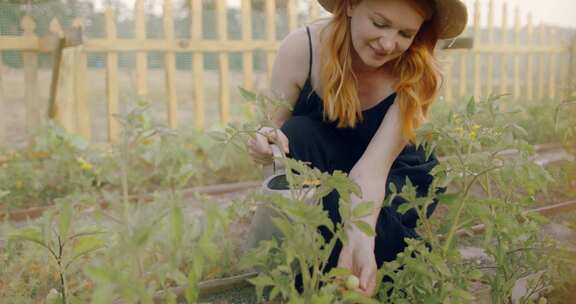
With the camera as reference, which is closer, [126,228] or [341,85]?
[126,228]

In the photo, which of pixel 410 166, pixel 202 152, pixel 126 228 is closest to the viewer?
pixel 126 228

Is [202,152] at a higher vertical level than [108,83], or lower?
lower

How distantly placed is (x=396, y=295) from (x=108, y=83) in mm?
4032

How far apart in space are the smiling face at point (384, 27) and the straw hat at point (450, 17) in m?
0.09

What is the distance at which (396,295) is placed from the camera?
4.47 feet

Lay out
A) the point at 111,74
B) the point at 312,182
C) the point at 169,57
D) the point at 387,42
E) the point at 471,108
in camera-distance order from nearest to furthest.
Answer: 1. the point at 312,182
2. the point at 471,108
3. the point at 387,42
4. the point at 111,74
5. the point at 169,57

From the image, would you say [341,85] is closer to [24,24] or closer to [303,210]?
[303,210]

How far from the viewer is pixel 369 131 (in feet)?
Answer: 7.54

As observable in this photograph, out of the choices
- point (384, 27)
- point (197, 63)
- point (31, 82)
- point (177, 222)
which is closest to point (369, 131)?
point (384, 27)

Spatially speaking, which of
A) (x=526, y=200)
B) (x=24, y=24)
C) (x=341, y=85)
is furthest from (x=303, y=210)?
(x=24, y=24)

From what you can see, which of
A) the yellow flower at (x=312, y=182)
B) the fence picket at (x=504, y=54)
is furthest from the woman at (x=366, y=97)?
the fence picket at (x=504, y=54)

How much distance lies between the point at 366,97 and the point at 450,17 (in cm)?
47

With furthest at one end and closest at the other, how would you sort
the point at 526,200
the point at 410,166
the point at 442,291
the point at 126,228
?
1. the point at 410,166
2. the point at 526,200
3. the point at 442,291
4. the point at 126,228

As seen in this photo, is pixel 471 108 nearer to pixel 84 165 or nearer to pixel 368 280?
pixel 368 280
